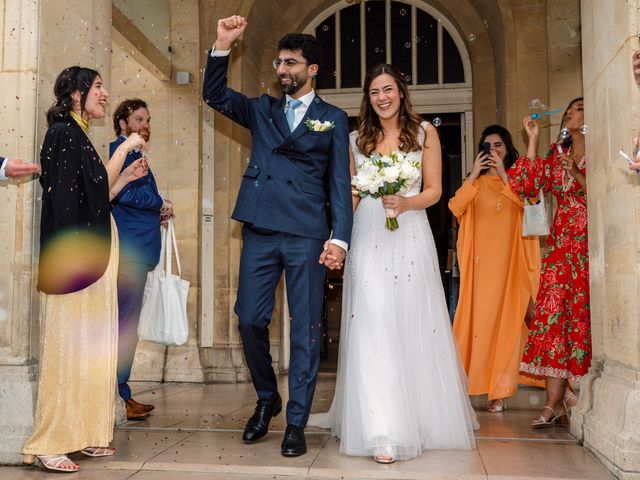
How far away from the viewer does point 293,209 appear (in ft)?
13.5

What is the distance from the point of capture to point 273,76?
9336 mm

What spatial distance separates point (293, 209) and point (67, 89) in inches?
54.6

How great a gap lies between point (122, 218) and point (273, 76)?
4.39m

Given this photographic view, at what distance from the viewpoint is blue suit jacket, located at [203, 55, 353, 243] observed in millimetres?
4098

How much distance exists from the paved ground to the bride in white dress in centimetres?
16

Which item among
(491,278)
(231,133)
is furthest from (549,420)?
(231,133)

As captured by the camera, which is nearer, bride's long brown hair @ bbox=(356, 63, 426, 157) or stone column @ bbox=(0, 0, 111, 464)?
stone column @ bbox=(0, 0, 111, 464)

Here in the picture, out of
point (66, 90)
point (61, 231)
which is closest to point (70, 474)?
point (61, 231)

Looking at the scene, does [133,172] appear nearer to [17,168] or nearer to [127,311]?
[17,168]

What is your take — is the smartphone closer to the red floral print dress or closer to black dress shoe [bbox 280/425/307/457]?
the red floral print dress

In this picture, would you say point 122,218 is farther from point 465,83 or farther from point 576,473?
point 465,83

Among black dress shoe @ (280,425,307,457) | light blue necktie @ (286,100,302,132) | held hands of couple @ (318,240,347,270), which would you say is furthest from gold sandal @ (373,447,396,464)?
light blue necktie @ (286,100,302,132)

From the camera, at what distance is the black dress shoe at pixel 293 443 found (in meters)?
3.94

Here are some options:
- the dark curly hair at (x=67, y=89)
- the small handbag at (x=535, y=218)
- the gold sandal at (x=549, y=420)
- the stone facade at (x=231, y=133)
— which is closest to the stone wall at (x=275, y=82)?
the stone facade at (x=231, y=133)
